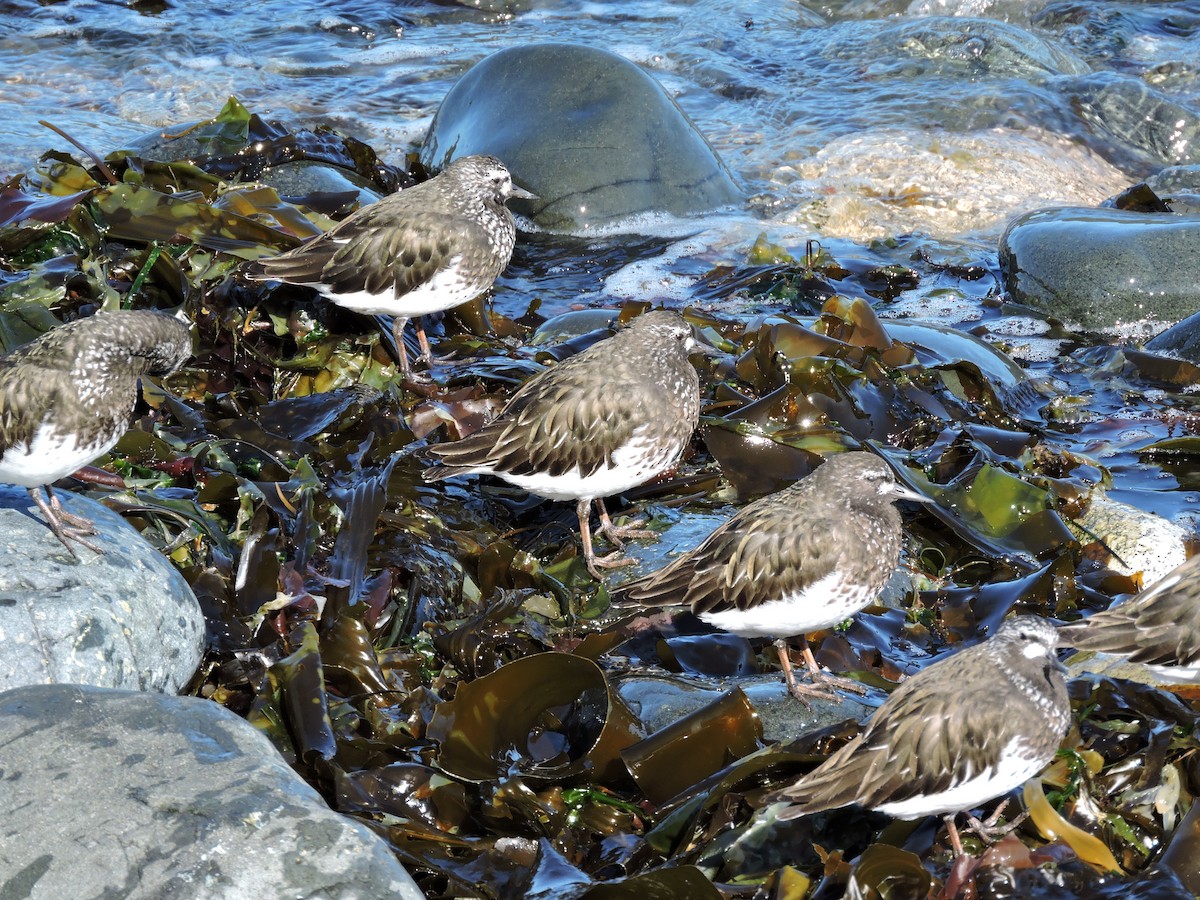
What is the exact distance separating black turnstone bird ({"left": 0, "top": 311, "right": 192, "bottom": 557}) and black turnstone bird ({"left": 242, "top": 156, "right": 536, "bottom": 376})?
1483 mm

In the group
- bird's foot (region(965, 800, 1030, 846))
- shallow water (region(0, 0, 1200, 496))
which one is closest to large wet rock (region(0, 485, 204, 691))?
bird's foot (region(965, 800, 1030, 846))

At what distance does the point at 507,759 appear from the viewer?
11.4 feet

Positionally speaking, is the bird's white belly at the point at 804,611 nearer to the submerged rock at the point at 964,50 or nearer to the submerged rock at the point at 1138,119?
the submerged rock at the point at 1138,119

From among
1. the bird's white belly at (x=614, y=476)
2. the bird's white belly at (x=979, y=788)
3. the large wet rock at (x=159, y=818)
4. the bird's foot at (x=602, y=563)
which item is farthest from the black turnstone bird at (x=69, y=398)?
the bird's white belly at (x=979, y=788)

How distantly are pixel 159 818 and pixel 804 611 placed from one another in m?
1.98

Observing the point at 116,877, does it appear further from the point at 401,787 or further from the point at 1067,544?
the point at 1067,544

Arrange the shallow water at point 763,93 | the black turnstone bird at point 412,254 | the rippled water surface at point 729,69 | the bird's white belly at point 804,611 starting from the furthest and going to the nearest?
the rippled water surface at point 729,69 < the shallow water at point 763,93 < the black turnstone bird at point 412,254 < the bird's white belly at point 804,611

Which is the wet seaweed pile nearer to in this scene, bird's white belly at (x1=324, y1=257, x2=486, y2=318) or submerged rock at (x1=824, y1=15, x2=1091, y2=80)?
bird's white belly at (x1=324, y1=257, x2=486, y2=318)

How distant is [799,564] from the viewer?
12.6 ft

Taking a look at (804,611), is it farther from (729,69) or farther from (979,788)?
(729,69)

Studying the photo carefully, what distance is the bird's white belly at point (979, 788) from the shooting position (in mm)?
3047

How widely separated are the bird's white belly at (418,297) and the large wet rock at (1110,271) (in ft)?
11.5

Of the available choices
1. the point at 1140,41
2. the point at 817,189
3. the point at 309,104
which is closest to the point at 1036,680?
the point at 817,189

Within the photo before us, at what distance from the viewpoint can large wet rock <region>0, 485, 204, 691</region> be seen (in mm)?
3229
